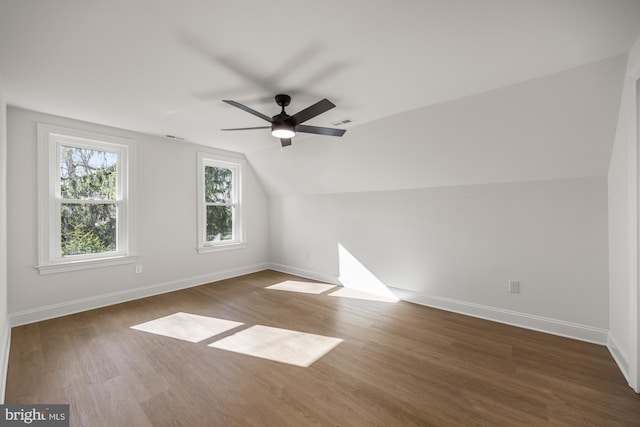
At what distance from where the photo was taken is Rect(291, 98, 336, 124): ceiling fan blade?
2.04 meters

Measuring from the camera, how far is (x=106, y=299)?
139 inches

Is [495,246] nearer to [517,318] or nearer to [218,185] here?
[517,318]

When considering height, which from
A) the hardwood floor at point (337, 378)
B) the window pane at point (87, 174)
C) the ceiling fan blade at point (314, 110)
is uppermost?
the ceiling fan blade at point (314, 110)

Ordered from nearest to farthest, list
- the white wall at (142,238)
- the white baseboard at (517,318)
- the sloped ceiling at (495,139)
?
the sloped ceiling at (495,139), the white baseboard at (517,318), the white wall at (142,238)

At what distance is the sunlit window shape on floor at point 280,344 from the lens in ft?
7.66

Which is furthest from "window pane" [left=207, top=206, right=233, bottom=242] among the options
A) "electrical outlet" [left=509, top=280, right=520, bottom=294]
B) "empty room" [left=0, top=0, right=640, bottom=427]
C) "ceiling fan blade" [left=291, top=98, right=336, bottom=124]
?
"electrical outlet" [left=509, top=280, right=520, bottom=294]

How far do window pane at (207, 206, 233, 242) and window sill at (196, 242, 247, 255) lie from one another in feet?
0.60

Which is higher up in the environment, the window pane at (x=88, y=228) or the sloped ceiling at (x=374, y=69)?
the sloped ceiling at (x=374, y=69)

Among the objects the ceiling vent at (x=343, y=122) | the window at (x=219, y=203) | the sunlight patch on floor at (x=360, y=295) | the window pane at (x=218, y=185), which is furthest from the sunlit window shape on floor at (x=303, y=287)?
the ceiling vent at (x=343, y=122)

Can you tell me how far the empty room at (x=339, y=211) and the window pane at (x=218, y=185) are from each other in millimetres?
231

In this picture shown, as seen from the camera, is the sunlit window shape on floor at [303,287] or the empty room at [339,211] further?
the sunlit window shape on floor at [303,287]

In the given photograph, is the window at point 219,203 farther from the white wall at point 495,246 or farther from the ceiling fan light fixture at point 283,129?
the ceiling fan light fixture at point 283,129

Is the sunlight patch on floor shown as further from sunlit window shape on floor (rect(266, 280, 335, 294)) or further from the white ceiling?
the white ceiling

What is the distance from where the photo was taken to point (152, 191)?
398 cm
